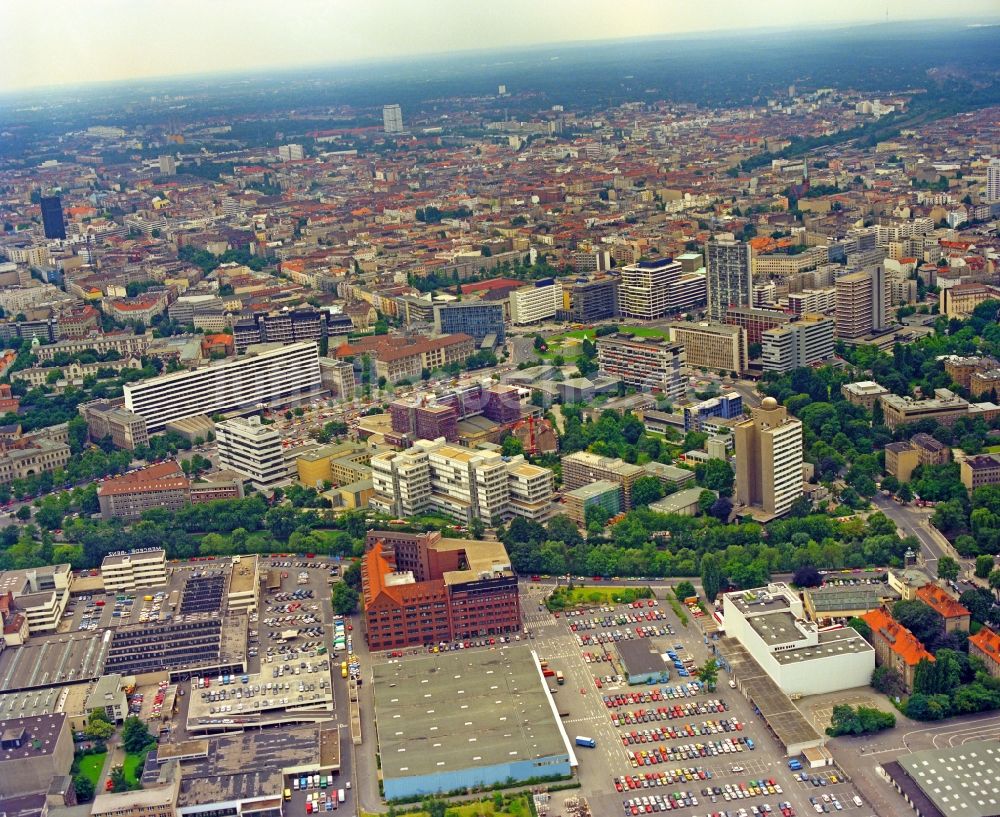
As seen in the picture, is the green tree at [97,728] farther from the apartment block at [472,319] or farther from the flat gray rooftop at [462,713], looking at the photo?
the apartment block at [472,319]

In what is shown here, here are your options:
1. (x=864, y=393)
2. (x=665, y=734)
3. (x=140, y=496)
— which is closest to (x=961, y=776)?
(x=665, y=734)

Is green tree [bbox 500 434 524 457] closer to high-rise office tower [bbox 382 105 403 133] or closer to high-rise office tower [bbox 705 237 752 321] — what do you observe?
high-rise office tower [bbox 705 237 752 321]

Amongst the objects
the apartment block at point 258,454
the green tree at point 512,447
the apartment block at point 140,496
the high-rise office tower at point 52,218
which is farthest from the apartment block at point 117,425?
the high-rise office tower at point 52,218

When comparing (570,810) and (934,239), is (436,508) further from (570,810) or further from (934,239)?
(934,239)

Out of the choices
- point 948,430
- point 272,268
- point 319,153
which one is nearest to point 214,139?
point 319,153

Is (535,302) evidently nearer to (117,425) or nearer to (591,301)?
(591,301)

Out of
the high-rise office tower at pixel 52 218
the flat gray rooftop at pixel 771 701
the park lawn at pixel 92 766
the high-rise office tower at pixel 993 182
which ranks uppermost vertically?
the high-rise office tower at pixel 52 218
